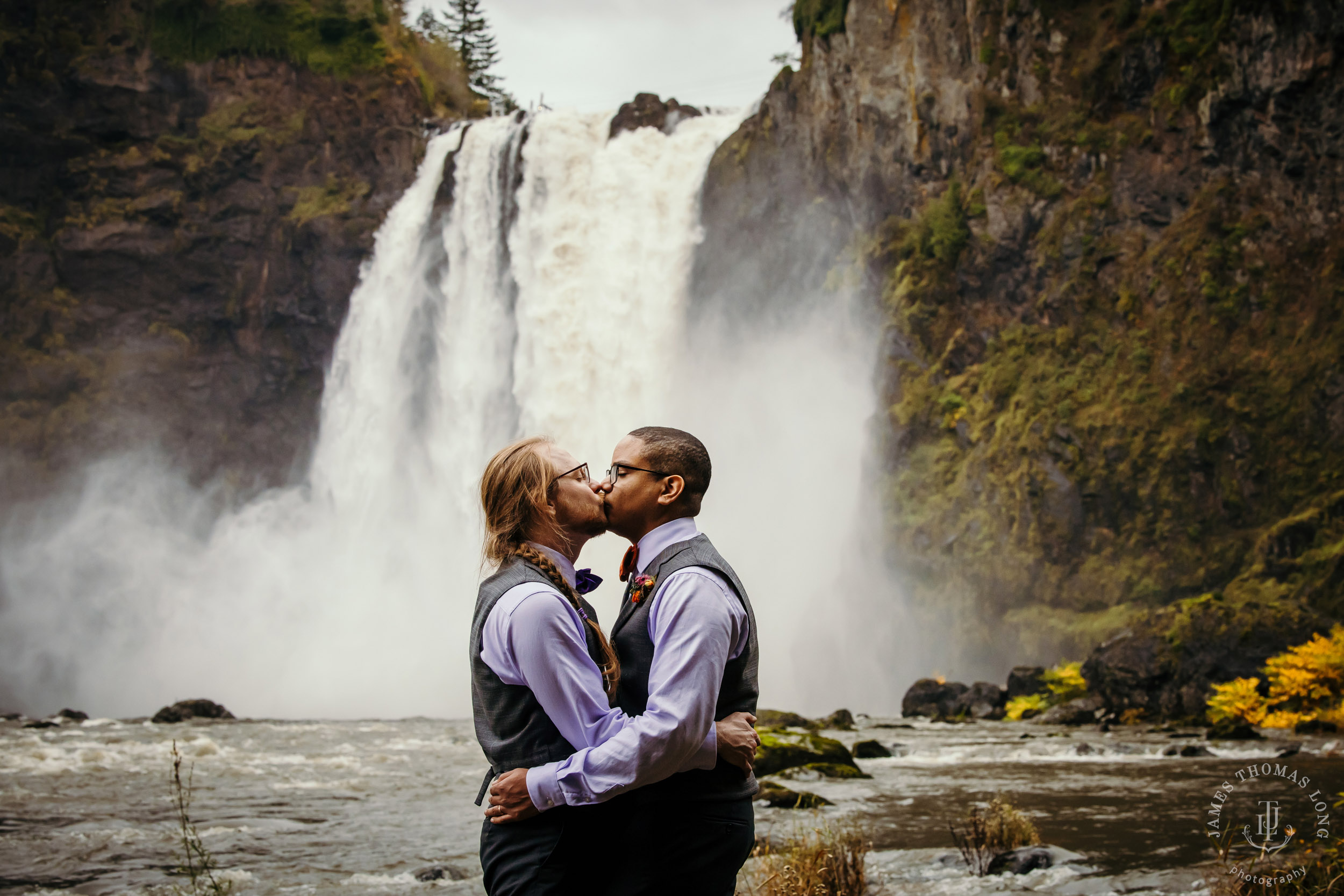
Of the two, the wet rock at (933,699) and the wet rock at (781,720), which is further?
the wet rock at (933,699)

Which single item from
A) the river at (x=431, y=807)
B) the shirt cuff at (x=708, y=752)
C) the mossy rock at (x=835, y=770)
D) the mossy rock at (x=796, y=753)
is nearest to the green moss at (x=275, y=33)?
the river at (x=431, y=807)

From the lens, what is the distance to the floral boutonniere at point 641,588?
3258 millimetres

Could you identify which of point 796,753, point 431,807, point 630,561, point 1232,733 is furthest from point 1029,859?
point 1232,733

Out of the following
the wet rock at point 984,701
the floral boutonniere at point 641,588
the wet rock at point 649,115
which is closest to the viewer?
the floral boutonniere at point 641,588

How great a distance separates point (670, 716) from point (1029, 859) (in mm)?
5819

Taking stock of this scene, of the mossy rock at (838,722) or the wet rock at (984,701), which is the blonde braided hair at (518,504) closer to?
the mossy rock at (838,722)

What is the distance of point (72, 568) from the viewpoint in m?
38.0

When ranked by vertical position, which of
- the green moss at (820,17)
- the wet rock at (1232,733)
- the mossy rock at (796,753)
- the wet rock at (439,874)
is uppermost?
the green moss at (820,17)

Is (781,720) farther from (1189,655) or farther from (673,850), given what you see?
(673,850)

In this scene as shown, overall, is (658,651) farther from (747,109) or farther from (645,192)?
(747,109)

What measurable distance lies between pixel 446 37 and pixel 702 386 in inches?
1656

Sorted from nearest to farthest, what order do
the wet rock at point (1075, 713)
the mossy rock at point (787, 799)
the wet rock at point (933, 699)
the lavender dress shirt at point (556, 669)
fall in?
1. the lavender dress shirt at point (556, 669)
2. the mossy rock at point (787, 799)
3. the wet rock at point (1075, 713)
4. the wet rock at point (933, 699)

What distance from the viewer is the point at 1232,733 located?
1645 centimetres

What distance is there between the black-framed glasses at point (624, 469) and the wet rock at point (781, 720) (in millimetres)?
14951
